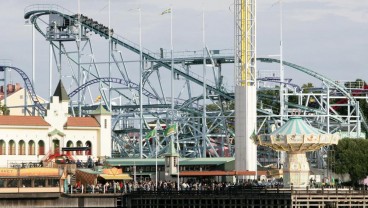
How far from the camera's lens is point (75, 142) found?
4811 inches

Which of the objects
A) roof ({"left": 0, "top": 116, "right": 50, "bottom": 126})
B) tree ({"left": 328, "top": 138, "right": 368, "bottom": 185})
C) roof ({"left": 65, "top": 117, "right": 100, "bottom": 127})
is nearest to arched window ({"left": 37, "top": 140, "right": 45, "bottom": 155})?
roof ({"left": 0, "top": 116, "right": 50, "bottom": 126})

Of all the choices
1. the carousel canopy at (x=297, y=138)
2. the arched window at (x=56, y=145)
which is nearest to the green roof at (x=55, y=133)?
the arched window at (x=56, y=145)

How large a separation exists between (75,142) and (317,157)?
24682mm

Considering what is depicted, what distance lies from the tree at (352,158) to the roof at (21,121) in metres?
28.7

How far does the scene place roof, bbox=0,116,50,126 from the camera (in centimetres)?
11674

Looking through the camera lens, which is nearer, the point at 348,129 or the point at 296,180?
the point at 296,180

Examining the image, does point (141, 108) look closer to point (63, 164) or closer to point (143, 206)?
point (63, 164)

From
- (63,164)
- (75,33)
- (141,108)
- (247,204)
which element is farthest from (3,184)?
(75,33)

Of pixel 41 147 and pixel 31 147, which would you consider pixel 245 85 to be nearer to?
pixel 41 147

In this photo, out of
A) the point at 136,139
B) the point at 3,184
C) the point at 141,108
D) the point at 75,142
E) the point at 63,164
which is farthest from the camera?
the point at 136,139

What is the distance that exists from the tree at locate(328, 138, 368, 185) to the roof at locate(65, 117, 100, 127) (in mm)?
23195

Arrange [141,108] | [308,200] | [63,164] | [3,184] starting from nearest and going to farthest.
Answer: [308,200], [3,184], [63,164], [141,108]

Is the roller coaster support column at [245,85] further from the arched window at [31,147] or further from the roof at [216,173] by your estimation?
the arched window at [31,147]

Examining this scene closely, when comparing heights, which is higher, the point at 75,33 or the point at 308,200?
the point at 75,33
